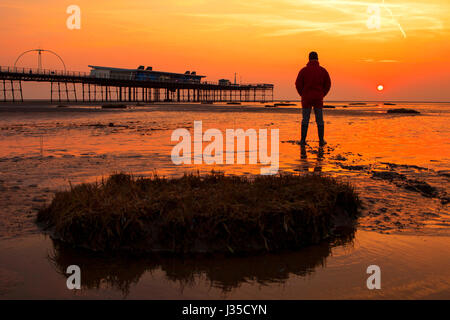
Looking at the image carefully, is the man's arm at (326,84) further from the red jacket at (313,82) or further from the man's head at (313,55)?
the man's head at (313,55)

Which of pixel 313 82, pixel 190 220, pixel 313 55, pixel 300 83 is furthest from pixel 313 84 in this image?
pixel 190 220

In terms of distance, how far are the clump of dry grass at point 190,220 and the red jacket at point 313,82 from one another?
740 centimetres

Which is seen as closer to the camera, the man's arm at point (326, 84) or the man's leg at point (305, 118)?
the man's arm at point (326, 84)

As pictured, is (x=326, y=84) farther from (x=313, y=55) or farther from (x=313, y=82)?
(x=313, y=55)

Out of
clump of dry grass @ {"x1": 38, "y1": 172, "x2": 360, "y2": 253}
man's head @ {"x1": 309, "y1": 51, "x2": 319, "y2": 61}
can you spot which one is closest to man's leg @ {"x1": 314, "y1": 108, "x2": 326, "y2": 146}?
man's head @ {"x1": 309, "y1": 51, "x2": 319, "y2": 61}

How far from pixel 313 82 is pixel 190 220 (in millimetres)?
8654

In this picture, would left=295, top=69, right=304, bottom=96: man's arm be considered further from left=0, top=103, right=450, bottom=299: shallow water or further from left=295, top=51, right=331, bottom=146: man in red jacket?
left=0, top=103, right=450, bottom=299: shallow water

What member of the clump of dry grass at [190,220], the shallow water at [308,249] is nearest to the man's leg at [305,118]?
the shallow water at [308,249]

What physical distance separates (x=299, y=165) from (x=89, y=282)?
18.8ft

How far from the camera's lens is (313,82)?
37.4 ft

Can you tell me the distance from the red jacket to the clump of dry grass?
7405 millimetres

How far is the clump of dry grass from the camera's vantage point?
3.70 meters

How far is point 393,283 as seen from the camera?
9.62ft

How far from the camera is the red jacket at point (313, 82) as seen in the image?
1134 cm
